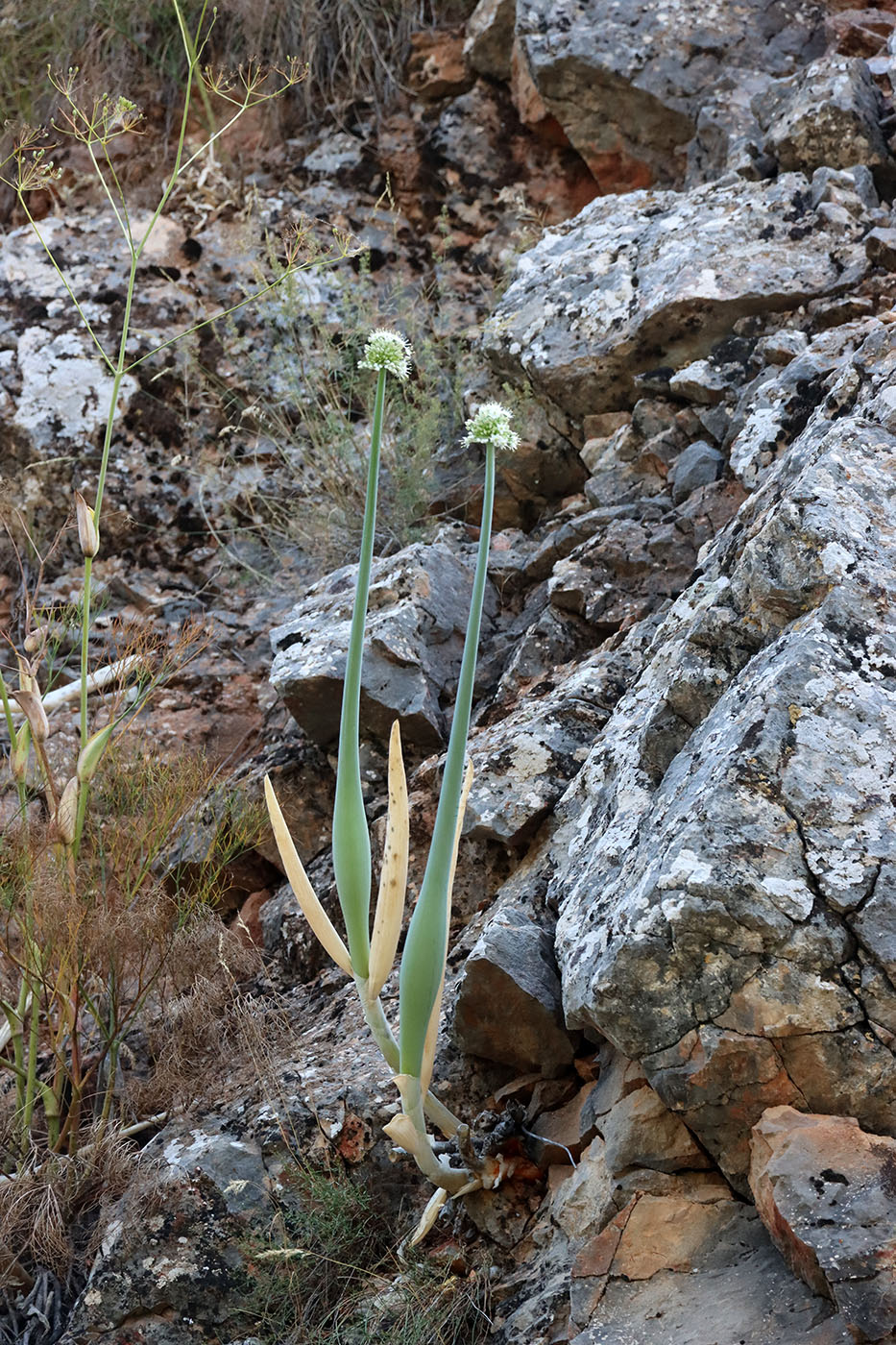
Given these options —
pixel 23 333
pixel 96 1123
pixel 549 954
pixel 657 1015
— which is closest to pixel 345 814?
pixel 549 954

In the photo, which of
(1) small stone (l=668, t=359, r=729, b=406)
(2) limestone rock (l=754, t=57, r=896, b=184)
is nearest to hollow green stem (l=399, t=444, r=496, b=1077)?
(1) small stone (l=668, t=359, r=729, b=406)

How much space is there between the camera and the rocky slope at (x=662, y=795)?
1.79 metres

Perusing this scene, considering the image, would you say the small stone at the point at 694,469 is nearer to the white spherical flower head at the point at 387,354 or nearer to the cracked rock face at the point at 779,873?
the cracked rock face at the point at 779,873

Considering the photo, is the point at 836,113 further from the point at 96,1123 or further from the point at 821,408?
the point at 96,1123

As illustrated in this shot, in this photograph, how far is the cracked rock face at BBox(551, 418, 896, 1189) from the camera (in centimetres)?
178

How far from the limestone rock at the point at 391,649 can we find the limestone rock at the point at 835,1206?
1.79m

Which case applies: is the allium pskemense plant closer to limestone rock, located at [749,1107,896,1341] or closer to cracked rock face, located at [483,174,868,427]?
limestone rock, located at [749,1107,896,1341]

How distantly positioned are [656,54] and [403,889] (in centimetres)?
442

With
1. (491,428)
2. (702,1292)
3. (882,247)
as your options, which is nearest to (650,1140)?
(702,1292)

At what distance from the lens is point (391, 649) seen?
339 cm

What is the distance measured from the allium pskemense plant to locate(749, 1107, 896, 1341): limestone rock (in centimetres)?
63

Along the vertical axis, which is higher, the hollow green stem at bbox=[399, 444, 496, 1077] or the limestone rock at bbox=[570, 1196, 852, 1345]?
the hollow green stem at bbox=[399, 444, 496, 1077]

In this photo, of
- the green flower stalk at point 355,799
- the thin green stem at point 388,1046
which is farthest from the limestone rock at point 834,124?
the thin green stem at point 388,1046

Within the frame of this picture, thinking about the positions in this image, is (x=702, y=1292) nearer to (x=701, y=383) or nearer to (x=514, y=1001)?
(x=514, y=1001)
